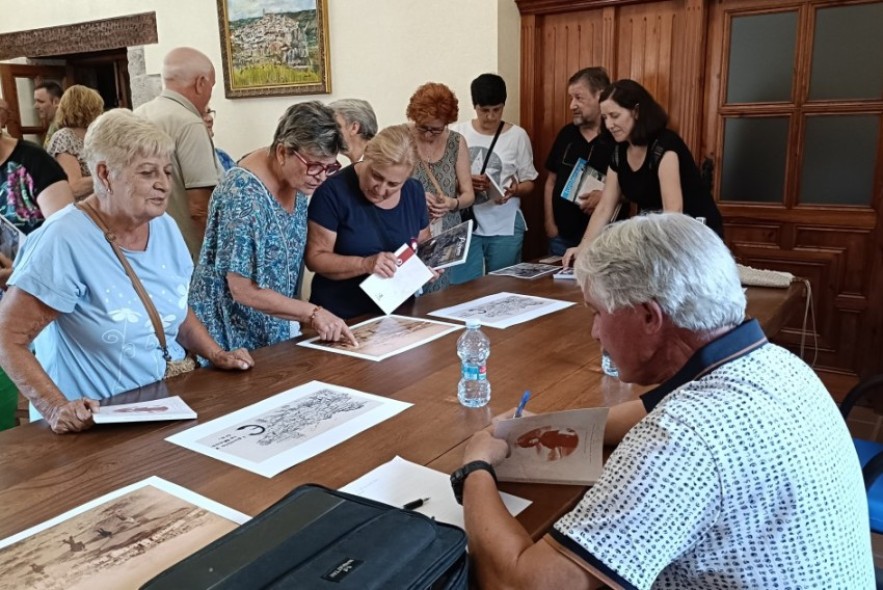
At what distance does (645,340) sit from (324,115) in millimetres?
1341

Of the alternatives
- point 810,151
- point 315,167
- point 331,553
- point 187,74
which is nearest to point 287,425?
point 331,553

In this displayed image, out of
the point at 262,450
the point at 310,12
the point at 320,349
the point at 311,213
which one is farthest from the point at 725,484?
the point at 310,12

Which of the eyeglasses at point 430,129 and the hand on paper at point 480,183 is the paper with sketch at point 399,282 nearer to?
the eyeglasses at point 430,129

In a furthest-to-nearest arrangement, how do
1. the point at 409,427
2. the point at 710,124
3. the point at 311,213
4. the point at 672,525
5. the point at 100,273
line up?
the point at 710,124 < the point at 311,213 < the point at 100,273 < the point at 409,427 < the point at 672,525

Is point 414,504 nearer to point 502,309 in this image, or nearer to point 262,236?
point 262,236

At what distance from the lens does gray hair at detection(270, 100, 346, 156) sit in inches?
81.6

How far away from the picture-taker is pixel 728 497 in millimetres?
928

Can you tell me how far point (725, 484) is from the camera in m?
0.92

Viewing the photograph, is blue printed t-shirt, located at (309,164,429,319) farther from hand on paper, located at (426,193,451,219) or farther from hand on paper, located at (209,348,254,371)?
hand on paper, located at (426,193,451,219)

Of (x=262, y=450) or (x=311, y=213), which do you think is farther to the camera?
(x=311, y=213)

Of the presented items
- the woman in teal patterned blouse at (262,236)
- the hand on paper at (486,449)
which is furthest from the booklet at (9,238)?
the hand on paper at (486,449)

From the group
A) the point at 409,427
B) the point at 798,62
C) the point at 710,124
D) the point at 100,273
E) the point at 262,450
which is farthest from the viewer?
the point at 710,124

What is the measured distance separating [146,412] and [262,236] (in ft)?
2.34

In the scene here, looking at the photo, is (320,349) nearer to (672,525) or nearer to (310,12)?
(672,525)
